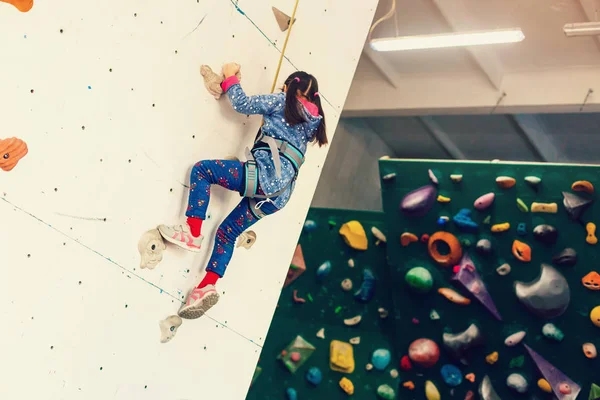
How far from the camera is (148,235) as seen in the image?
226 centimetres

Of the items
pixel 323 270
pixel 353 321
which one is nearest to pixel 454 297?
pixel 353 321

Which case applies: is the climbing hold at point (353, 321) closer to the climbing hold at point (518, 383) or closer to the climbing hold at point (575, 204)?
the climbing hold at point (518, 383)

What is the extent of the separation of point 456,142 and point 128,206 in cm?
653

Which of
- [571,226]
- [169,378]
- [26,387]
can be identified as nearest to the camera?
[26,387]

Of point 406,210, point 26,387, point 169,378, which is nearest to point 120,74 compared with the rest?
point 26,387

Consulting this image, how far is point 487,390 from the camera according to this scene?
4645 millimetres

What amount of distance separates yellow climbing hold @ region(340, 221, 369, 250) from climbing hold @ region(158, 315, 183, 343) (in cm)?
302

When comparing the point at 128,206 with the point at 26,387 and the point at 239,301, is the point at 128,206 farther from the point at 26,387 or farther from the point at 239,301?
the point at 239,301

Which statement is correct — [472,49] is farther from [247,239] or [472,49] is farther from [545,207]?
[247,239]

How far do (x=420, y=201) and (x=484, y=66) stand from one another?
6.10 ft

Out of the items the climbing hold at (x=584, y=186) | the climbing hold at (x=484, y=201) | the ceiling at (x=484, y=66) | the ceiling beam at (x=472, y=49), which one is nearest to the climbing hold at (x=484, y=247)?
the climbing hold at (x=484, y=201)

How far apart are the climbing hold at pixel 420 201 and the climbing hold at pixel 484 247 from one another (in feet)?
1.55

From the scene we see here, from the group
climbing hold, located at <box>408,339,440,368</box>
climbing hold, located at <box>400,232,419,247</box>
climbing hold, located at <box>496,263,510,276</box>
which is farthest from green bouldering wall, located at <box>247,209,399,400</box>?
climbing hold, located at <box>496,263,510,276</box>

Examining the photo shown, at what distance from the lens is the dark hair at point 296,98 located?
2.42 meters
